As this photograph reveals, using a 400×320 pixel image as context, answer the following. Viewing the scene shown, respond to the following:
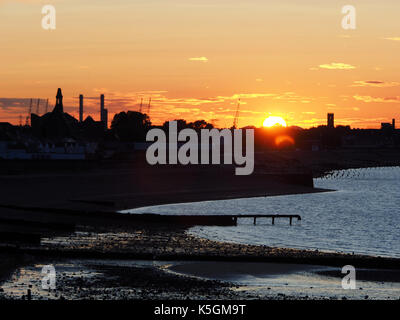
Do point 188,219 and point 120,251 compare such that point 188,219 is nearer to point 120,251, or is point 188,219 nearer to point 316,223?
point 316,223

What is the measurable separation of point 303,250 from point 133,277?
664 inches

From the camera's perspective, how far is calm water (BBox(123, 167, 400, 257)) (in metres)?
55.1

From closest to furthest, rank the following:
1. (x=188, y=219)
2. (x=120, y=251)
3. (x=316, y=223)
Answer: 1. (x=120, y=251)
2. (x=188, y=219)
3. (x=316, y=223)

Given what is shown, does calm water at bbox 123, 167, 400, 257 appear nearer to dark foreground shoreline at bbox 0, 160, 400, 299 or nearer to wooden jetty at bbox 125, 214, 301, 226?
wooden jetty at bbox 125, 214, 301, 226

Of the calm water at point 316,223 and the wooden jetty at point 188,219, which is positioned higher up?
the wooden jetty at point 188,219

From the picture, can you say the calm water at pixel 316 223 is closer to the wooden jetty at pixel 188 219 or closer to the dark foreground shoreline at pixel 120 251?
the wooden jetty at pixel 188 219

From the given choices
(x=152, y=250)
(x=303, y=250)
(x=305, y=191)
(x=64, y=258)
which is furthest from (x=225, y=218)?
(x=305, y=191)

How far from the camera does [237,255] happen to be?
42.7m

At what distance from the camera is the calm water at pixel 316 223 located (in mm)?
55062

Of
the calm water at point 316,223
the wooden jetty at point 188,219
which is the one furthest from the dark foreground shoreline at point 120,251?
the calm water at point 316,223

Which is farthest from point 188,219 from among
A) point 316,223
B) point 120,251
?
point 120,251

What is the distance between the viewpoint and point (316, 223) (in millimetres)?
74062

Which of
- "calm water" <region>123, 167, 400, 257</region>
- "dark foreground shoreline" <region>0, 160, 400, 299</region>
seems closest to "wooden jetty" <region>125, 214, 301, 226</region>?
"dark foreground shoreline" <region>0, 160, 400, 299</region>

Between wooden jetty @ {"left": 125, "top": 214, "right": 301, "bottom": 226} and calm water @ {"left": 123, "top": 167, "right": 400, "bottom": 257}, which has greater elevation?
wooden jetty @ {"left": 125, "top": 214, "right": 301, "bottom": 226}
